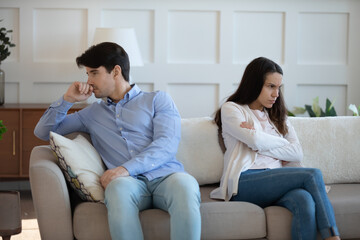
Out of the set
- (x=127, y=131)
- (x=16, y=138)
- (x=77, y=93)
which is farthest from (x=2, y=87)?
(x=127, y=131)

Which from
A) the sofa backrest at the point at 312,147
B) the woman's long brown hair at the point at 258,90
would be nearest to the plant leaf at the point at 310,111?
the sofa backrest at the point at 312,147

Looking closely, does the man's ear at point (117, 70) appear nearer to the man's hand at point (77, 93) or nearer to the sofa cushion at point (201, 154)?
the man's hand at point (77, 93)

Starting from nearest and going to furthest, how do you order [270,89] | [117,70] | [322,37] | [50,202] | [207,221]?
[50,202] < [207,221] < [117,70] < [270,89] < [322,37]

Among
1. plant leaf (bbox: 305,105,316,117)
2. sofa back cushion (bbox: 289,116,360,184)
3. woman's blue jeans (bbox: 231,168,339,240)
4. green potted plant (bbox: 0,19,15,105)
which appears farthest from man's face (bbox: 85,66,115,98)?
plant leaf (bbox: 305,105,316,117)

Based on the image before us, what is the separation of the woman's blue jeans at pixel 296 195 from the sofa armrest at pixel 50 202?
0.78 meters

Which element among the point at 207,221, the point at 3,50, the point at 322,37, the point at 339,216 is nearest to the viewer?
the point at 207,221

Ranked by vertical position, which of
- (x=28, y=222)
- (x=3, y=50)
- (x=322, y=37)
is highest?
(x=322, y=37)

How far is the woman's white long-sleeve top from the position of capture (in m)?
2.71

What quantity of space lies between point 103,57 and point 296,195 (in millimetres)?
1061

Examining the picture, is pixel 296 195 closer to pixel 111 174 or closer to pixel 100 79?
pixel 111 174

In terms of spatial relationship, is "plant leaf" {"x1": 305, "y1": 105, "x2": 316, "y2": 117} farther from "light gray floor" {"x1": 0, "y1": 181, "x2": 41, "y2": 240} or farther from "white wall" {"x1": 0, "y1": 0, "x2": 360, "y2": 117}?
"light gray floor" {"x1": 0, "y1": 181, "x2": 41, "y2": 240}

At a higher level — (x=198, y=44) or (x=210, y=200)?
(x=198, y=44)

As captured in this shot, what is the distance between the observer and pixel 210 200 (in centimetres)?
270

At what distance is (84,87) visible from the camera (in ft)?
8.66
